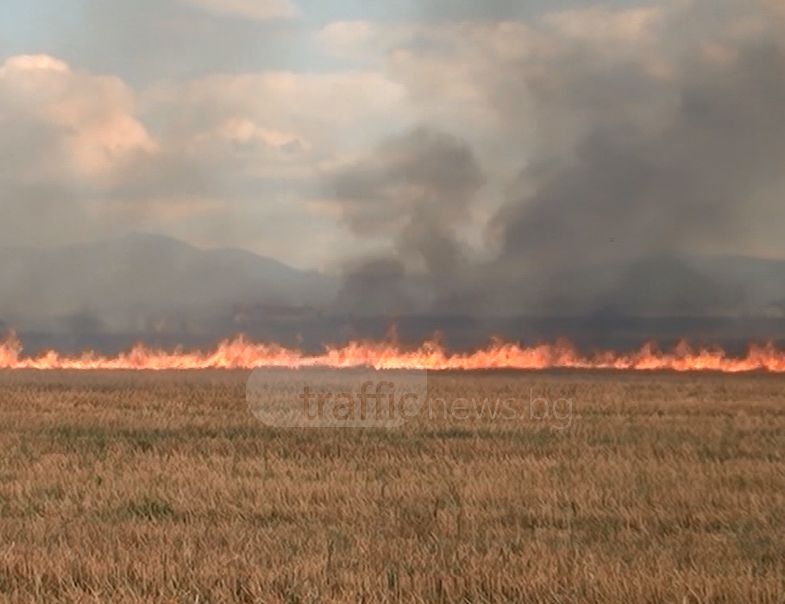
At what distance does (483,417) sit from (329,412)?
14.2ft

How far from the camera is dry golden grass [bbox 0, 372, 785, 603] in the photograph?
9.47m

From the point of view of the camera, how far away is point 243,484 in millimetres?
16125

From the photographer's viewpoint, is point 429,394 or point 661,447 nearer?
point 661,447

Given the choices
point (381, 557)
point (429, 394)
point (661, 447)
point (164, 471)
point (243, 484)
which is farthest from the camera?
point (429, 394)

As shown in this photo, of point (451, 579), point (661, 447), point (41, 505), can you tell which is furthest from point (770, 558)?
point (661, 447)

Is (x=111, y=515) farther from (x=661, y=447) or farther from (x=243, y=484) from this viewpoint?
(x=661, y=447)

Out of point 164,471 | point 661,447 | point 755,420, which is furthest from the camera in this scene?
point 755,420

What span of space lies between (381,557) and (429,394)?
31.5m

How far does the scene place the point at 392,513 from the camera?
13.6 metres

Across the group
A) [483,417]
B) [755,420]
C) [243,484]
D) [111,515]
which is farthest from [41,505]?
[755,420]

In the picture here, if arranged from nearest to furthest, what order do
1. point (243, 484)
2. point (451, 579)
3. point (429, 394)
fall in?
1. point (451, 579)
2. point (243, 484)
3. point (429, 394)

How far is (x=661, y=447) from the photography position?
22891 millimetres

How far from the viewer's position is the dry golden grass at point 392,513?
9469 mm

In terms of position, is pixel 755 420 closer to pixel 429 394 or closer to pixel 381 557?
pixel 429 394
